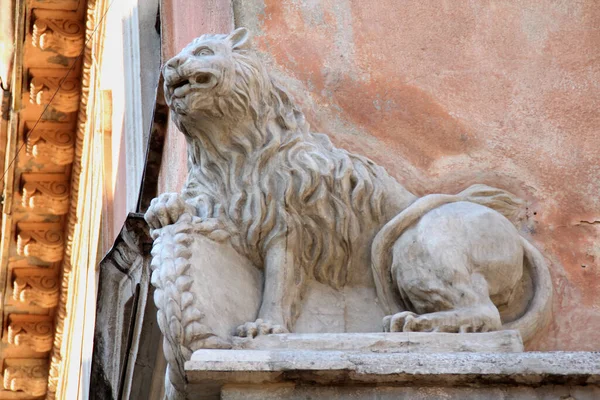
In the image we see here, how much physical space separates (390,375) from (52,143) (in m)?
8.11

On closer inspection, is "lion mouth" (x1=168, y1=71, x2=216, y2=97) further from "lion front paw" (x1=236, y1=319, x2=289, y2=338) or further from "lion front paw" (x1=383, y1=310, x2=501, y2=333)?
"lion front paw" (x1=383, y1=310, x2=501, y2=333)

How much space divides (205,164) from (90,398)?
3806mm

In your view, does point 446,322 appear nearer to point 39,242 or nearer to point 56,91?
point 56,91

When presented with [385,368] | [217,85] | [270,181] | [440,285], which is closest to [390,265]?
[440,285]

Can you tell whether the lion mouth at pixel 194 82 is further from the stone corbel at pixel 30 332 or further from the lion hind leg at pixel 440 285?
the stone corbel at pixel 30 332

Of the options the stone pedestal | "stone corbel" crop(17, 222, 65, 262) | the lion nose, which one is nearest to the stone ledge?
the stone pedestal

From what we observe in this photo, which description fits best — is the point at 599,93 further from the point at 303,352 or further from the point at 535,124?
the point at 303,352

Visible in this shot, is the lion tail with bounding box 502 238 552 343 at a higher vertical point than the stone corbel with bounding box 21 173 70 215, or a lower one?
lower

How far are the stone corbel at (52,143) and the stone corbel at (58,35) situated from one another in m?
0.58

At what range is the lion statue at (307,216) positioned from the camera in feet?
20.4

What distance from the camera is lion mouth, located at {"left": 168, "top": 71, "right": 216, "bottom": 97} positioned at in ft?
20.6

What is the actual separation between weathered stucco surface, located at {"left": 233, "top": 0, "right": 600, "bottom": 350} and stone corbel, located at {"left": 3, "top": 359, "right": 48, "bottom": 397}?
24.2ft

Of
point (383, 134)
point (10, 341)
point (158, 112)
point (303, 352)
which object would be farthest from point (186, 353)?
point (10, 341)

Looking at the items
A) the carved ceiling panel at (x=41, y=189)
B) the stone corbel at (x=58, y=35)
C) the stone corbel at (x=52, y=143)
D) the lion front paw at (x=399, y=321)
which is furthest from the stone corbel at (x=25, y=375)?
the lion front paw at (x=399, y=321)
